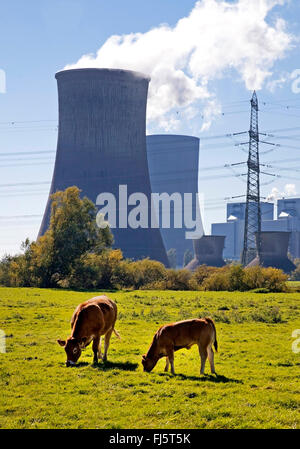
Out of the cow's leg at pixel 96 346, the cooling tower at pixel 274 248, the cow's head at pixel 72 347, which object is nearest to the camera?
the cow's head at pixel 72 347

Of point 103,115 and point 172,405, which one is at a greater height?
point 103,115

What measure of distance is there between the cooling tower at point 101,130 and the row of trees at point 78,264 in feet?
108

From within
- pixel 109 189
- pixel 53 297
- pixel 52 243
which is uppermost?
pixel 109 189

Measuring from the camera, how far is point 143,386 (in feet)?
34.5

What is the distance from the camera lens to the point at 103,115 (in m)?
79.4

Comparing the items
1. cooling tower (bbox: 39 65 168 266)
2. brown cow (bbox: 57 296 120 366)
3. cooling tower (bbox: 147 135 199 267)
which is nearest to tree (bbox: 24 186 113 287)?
brown cow (bbox: 57 296 120 366)

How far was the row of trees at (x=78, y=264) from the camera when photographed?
143 ft

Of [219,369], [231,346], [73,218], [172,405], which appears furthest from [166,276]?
[172,405]

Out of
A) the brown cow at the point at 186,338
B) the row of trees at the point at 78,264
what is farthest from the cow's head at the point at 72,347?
the row of trees at the point at 78,264

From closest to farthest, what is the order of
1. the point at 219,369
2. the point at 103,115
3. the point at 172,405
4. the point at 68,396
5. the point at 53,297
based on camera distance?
the point at 172,405
the point at 68,396
the point at 219,369
the point at 53,297
the point at 103,115

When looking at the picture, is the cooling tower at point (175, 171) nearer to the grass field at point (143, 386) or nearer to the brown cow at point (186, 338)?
the grass field at point (143, 386)
